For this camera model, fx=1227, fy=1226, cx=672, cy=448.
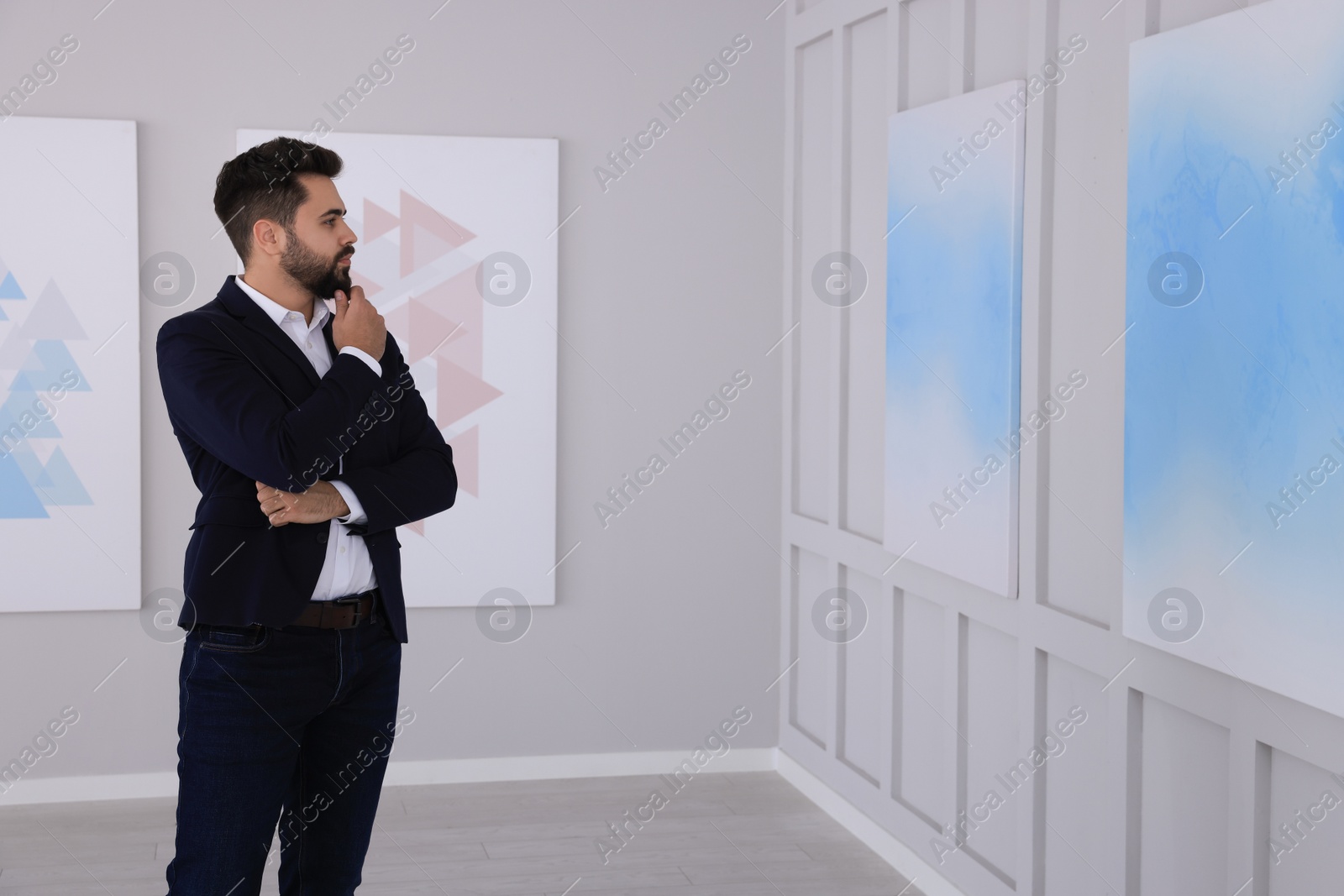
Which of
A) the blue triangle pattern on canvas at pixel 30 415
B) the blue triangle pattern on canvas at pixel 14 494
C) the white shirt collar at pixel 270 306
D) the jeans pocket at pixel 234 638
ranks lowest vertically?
the jeans pocket at pixel 234 638

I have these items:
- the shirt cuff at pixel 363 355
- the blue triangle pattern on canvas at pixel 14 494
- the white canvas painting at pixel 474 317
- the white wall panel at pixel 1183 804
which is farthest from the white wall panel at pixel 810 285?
the blue triangle pattern on canvas at pixel 14 494

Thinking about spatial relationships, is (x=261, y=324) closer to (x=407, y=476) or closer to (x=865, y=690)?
(x=407, y=476)

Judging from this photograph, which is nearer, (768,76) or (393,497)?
(393,497)

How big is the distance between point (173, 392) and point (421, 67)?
2415 mm

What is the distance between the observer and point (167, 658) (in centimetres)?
411

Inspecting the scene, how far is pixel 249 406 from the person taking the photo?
2.09 meters

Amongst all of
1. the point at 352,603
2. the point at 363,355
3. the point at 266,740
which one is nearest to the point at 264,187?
the point at 363,355

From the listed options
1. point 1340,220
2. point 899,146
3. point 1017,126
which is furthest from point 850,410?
point 1340,220

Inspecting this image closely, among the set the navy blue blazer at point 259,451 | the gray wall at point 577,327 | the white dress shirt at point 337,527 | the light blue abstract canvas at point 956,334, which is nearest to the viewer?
the navy blue blazer at point 259,451

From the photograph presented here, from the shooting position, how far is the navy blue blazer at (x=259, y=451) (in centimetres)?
206

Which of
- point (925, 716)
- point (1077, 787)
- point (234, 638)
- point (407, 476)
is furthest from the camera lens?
point (925, 716)

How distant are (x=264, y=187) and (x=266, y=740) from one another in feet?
3.23

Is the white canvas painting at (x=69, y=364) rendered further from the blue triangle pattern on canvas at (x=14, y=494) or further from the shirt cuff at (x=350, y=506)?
the shirt cuff at (x=350, y=506)

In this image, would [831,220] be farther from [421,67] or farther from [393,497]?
[393,497]
